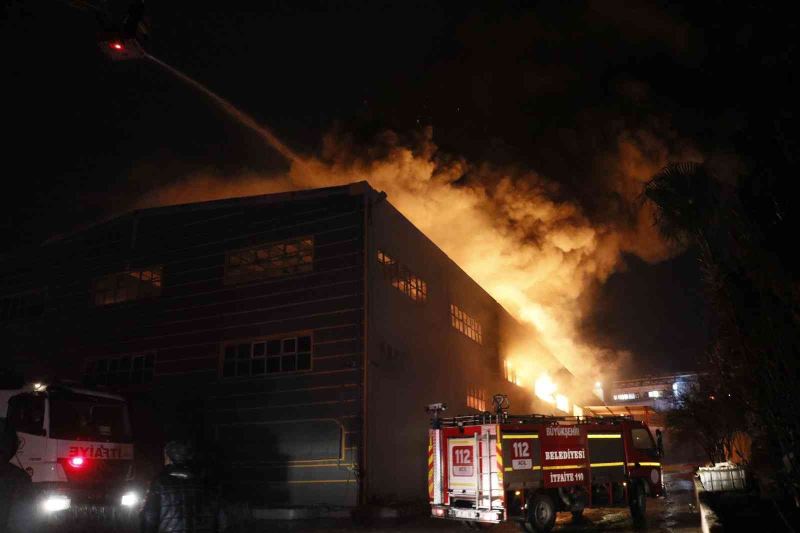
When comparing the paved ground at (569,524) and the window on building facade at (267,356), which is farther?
the window on building facade at (267,356)

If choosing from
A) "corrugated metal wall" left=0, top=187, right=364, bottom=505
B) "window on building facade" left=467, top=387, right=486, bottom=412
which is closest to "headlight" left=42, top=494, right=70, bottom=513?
"corrugated metal wall" left=0, top=187, right=364, bottom=505

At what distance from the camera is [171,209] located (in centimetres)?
1997

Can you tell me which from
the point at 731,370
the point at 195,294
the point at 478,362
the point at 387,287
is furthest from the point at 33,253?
the point at 731,370

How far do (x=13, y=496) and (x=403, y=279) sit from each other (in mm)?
10956

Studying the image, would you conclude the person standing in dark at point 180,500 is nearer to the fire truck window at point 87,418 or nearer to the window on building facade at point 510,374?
the fire truck window at point 87,418

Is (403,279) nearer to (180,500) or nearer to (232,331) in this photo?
(232,331)

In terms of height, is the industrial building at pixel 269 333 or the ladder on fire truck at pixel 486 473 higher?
the industrial building at pixel 269 333

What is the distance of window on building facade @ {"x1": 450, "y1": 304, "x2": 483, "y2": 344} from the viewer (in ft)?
→ 73.4

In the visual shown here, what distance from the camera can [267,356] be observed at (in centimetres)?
1700

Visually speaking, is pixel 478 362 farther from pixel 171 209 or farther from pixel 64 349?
pixel 64 349

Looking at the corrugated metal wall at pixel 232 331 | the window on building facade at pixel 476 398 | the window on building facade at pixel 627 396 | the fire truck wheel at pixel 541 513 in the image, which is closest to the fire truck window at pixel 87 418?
the corrugated metal wall at pixel 232 331

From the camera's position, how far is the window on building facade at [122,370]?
1902cm

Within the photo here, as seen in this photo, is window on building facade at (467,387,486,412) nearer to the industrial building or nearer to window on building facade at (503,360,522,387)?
the industrial building

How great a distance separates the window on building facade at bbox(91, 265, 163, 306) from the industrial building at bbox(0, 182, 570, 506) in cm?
5
